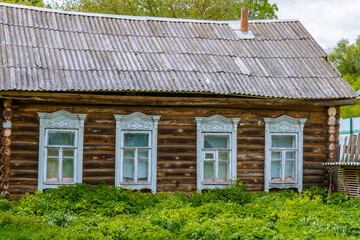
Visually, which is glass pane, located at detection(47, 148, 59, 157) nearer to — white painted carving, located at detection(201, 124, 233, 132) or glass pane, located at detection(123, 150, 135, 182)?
glass pane, located at detection(123, 150, 135, 182)

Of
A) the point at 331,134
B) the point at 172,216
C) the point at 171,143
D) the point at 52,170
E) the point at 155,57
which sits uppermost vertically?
the point at 155,57

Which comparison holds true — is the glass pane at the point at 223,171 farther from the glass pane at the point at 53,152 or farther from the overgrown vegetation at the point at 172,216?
the glass pane at the point at 53,152

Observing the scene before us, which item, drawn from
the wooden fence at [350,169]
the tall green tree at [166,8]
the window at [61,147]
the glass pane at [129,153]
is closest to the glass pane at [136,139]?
the glass pane at [129,153]

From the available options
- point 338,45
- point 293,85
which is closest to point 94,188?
point 293,85

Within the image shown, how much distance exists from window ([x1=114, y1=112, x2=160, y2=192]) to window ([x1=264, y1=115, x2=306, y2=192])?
2.78 m

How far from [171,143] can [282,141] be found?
276 centimetres

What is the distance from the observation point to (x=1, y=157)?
11367mm

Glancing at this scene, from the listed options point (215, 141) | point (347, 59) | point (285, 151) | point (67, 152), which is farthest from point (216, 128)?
point (347, 59)

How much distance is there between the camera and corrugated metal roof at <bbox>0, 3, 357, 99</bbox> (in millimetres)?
11789

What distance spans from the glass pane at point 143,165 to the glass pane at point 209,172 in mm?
1391

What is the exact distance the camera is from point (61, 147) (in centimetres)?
1174

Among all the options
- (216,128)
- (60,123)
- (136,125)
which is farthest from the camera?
(216,128)

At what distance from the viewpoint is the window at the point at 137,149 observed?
12.0m

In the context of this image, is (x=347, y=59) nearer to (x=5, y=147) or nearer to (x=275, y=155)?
(x=275, y=155)
